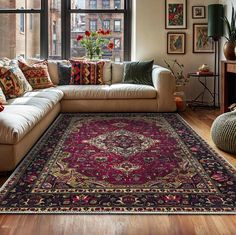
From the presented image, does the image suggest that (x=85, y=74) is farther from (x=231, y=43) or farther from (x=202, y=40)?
(x=231, y=43)

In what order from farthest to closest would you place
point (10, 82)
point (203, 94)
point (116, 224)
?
1. point (203, 94)
2. point (10, 82)
3. point (116, 224)

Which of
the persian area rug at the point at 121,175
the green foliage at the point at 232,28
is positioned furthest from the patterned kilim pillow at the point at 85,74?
the green foliage at the point at 232,28

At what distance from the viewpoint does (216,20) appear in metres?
5.59

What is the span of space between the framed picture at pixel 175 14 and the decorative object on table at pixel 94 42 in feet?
3.38

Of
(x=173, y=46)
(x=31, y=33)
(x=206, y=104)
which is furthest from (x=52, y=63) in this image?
(x=206, y=104)

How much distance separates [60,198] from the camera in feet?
7.09

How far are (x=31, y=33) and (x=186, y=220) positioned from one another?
5165 millimetres

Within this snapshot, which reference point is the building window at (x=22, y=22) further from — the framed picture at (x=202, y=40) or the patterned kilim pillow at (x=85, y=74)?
the framed picture at (x=202, y=40)

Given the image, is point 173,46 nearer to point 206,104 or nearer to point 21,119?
point 206,104

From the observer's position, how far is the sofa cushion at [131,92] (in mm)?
5125

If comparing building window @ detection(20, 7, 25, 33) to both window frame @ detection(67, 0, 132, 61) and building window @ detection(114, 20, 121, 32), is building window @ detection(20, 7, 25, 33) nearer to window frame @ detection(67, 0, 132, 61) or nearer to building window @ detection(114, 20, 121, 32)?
window frame @ detection(67, 0, 132, 61)

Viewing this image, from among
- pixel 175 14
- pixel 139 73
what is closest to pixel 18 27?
pixel 139 73

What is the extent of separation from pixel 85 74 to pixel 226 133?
2966mm

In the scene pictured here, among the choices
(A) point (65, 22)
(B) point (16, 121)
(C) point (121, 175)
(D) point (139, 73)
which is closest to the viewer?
(C) point (121, 175)
